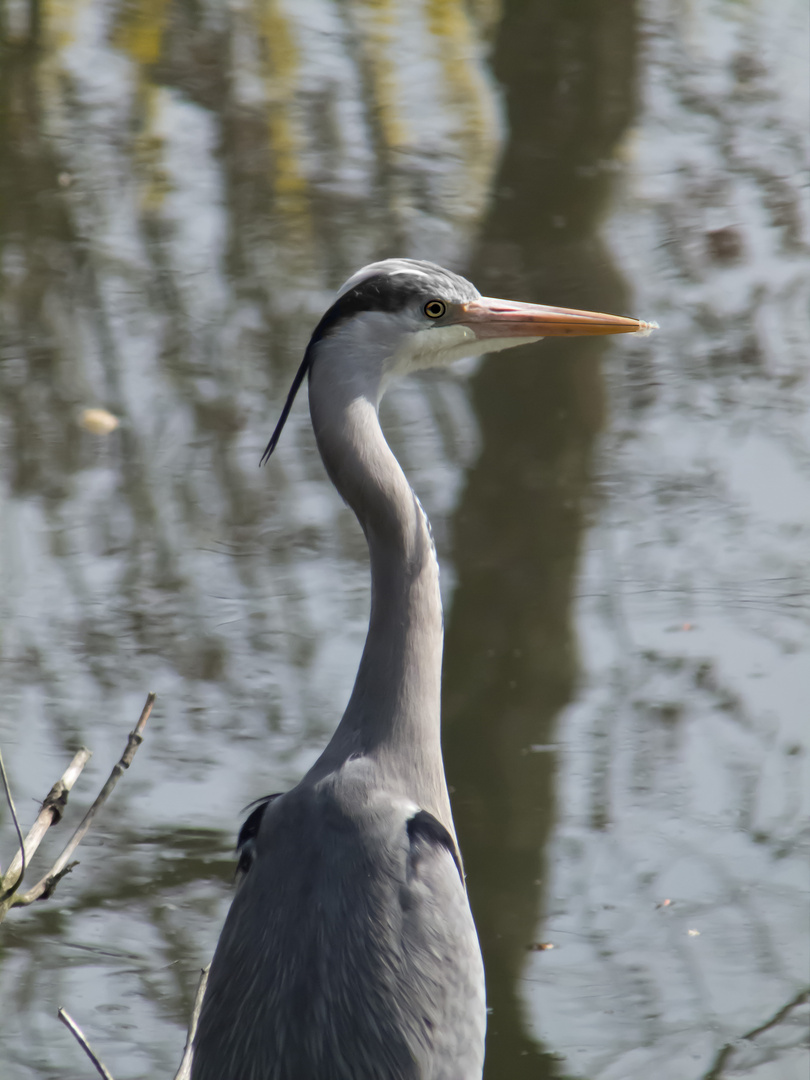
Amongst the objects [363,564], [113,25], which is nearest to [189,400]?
[363,564]

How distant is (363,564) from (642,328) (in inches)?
79.6

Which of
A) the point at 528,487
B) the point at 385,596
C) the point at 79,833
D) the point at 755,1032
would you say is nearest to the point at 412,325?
the point at 385,596

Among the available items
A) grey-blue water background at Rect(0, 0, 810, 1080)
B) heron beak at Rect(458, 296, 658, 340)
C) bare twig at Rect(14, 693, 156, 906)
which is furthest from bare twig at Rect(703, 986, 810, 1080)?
bare twig at Rect(14, 693, 156, 906)

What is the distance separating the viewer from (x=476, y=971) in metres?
2.52

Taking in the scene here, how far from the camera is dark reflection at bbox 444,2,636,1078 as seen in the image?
3.66 metres

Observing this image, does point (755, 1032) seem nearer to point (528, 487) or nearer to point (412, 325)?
point (412, 325)

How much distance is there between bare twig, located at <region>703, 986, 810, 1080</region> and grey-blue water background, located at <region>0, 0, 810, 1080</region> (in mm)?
17

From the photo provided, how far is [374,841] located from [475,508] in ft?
8.56

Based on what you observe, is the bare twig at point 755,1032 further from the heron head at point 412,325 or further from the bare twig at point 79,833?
the bare twig at point 79,833

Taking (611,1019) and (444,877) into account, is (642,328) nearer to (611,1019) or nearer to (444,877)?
(444,877)

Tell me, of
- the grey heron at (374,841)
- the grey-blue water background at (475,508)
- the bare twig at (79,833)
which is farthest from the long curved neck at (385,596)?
the grey-blue water background at (475,508)

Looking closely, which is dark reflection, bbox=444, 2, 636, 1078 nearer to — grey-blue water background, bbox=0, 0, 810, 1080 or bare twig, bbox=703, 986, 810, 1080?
grey-blue water background, bbox=0, 0, 810, 1080

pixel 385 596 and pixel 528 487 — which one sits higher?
pixel 385 596

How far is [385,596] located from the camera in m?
2.64
